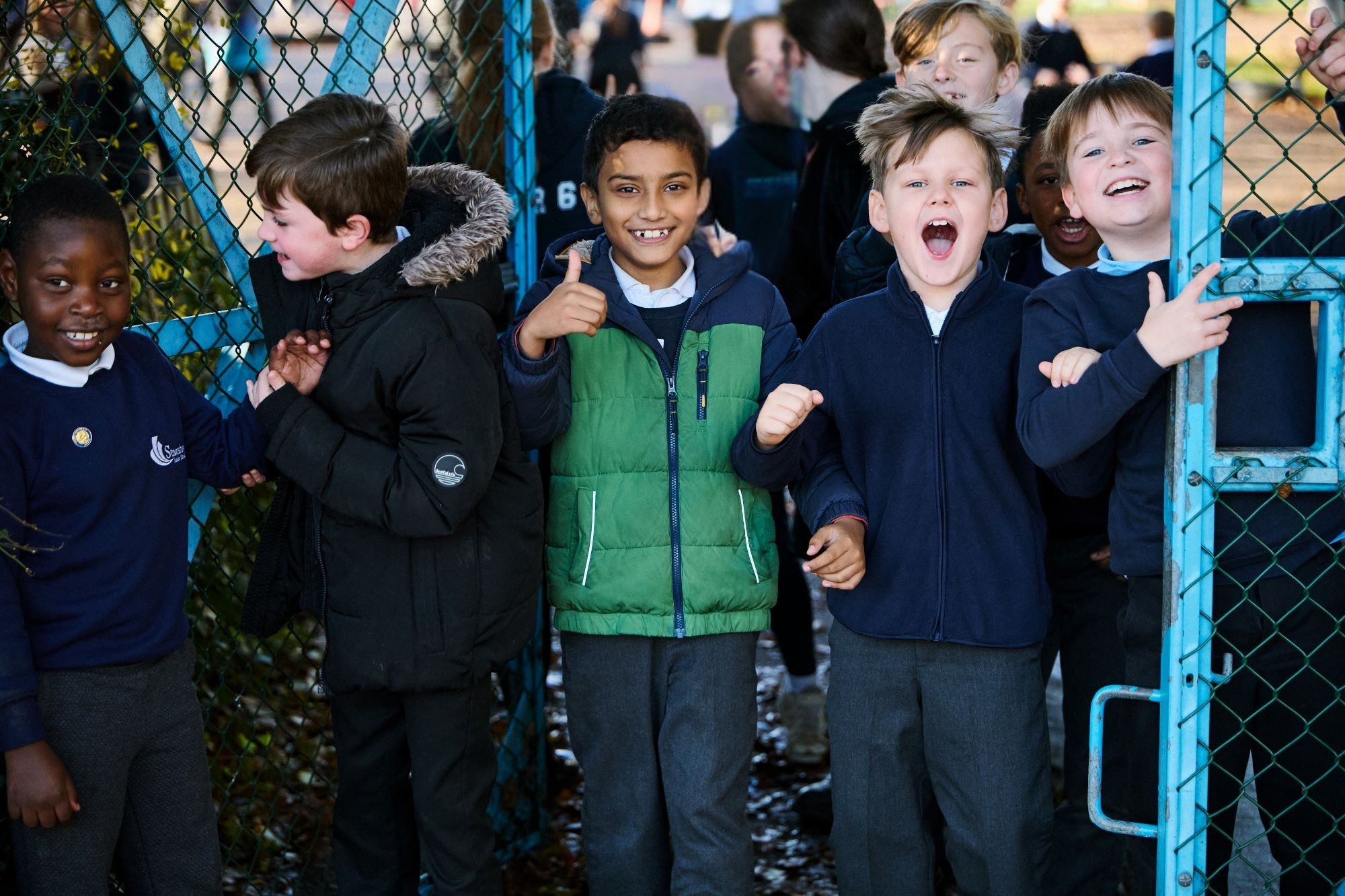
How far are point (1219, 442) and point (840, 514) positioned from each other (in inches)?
28.5

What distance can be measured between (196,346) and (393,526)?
67 cm

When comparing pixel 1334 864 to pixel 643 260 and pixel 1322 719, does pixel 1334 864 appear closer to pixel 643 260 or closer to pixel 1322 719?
pixel 1322 719

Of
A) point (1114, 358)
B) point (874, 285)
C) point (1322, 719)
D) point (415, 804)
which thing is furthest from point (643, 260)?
point (1322, 719)

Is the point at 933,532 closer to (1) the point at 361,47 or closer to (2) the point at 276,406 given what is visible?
(2) the point at 276,406

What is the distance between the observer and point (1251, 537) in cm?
244

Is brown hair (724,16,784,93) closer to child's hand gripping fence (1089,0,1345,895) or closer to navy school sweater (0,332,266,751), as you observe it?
child's hand gripping fence (1089,0,1345,895)

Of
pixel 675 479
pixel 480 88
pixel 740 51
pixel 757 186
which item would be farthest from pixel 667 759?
pixel 740 51

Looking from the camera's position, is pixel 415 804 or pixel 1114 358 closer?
pixel 1114 358

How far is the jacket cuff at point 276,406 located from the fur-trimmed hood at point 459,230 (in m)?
0.31

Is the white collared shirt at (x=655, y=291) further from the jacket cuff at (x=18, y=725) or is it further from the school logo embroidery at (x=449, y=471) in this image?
the jacket cuff at (x=18, y=725)

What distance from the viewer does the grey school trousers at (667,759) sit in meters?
2.88

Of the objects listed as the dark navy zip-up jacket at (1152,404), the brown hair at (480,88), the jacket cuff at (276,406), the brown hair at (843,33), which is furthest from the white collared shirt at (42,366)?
the brown hair at (843,33)

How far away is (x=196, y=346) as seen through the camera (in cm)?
288

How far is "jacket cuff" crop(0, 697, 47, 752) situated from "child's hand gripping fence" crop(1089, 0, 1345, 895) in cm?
188
